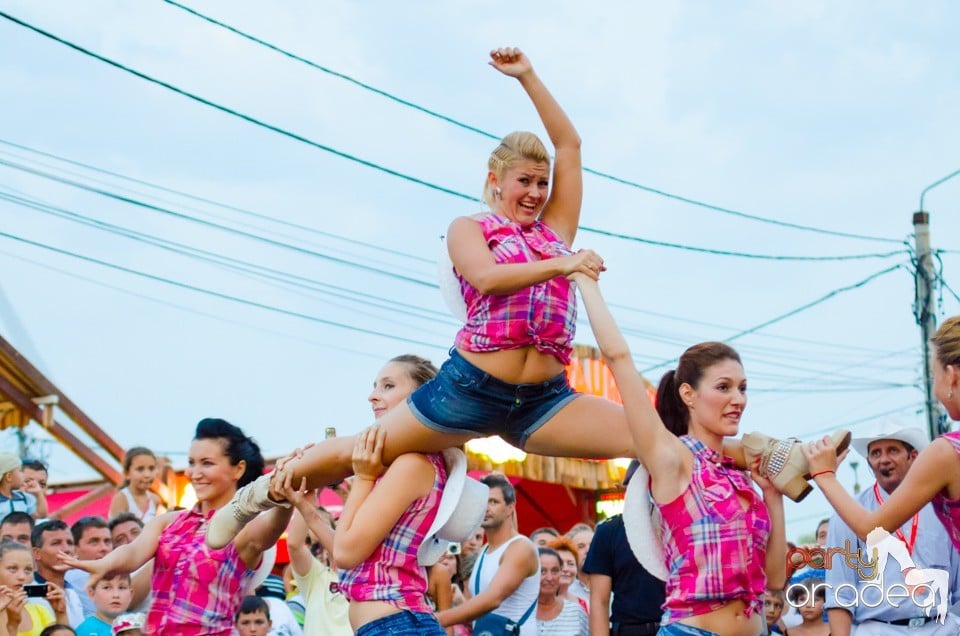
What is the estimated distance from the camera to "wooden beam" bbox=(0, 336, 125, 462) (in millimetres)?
→ 11641

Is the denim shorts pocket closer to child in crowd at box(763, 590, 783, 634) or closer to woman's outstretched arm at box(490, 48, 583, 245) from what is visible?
woman's outstretched arm at box(490, 48, 583, 245)

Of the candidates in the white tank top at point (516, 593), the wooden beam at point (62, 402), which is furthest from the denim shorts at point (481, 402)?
the wooden beam at point (62, 402)

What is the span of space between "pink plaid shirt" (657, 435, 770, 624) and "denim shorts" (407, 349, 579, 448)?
1.93 ft

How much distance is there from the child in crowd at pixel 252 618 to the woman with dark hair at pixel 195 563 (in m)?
1.83

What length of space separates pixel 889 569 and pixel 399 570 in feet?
8.09

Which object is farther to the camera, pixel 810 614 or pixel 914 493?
pixel 810 614

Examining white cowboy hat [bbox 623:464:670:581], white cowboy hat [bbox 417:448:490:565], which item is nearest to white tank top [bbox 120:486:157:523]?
white cowboy hat [bbox 417:448:490:565]

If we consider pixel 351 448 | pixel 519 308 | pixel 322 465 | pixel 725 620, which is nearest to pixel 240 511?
pixel 322 465

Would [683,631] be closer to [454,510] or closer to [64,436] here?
[454,510]

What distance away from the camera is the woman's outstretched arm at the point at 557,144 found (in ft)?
14.5

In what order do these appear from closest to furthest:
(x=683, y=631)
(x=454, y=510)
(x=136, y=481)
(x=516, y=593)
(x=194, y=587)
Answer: (x=683, y=631) → (x=454, y=510) → (x=194, y=587) → (x=516, y=593) → (x=136, y=481)

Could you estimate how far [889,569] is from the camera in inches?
216

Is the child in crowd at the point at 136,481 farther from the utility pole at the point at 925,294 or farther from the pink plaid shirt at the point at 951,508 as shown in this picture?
the utility pole at the point at 925,294

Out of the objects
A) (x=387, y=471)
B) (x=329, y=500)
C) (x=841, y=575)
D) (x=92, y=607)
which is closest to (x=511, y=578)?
(x=841, y=575)
